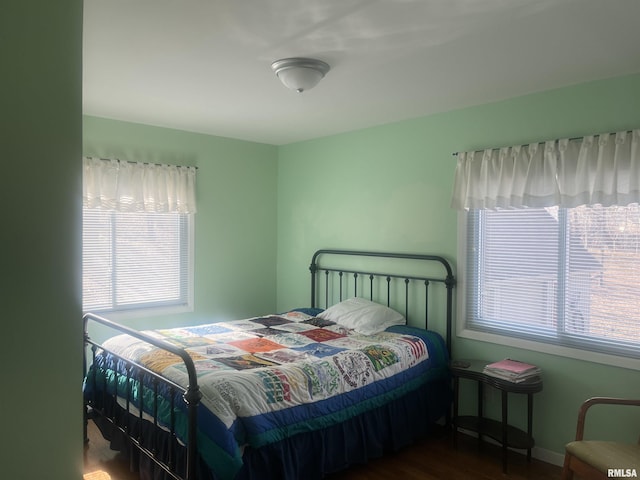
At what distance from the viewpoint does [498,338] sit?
3.34 meters

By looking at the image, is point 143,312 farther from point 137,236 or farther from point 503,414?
point 503,414

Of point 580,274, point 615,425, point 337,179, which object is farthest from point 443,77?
point 615,425

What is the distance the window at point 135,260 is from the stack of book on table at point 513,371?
276 centimetres

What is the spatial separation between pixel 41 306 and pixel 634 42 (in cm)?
276

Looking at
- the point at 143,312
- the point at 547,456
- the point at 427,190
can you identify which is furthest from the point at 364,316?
the point at 143,312

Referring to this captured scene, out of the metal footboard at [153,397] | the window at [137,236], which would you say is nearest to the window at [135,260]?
the window at [137,236]

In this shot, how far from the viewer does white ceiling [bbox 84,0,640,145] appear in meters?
1.95

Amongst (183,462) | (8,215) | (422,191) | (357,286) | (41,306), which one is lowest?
(183,462)

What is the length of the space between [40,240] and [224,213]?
3.78m

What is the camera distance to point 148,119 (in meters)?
3.92

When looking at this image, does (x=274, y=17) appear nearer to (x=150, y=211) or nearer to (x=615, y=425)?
(x=150, y=211)

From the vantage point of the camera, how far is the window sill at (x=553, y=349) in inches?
109

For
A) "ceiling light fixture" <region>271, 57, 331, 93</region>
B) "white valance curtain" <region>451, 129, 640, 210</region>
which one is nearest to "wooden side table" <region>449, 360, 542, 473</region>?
"white valance curtain" <region>451, 129, 640, 210</region>

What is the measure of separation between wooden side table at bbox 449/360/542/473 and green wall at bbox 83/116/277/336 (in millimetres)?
2350
